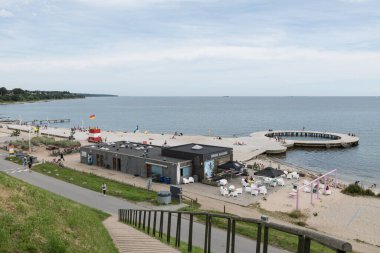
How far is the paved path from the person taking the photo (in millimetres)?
15941

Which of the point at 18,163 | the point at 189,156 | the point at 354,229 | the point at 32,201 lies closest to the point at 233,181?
the point at 189,156

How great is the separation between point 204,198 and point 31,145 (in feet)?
120

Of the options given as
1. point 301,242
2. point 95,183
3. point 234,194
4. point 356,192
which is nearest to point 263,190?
point 234,194

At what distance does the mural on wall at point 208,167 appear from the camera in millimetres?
37541

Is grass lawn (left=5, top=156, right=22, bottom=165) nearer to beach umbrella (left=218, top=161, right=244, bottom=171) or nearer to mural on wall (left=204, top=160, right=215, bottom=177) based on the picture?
mural on wall (left=204, top=160, right=215, bottom=177)

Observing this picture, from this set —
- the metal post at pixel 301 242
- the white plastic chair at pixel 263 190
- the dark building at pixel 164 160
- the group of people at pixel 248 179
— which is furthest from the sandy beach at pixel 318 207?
the metal post at pixel 301 242

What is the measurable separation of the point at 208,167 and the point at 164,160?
15.4 ft

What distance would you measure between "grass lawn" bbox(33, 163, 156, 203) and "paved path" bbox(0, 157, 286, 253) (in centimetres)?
95

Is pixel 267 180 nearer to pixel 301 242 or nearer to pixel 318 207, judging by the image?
pixel 318 207

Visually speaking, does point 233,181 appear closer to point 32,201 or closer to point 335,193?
point 335,193

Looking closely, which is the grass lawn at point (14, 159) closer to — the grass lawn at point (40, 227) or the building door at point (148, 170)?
the building door at point (148, 170)

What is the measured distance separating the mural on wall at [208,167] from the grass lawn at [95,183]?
823 centimetres

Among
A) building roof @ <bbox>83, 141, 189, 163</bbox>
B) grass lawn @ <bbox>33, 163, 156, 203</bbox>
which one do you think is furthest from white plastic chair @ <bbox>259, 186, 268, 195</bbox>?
grass lawn @ <bbox>33, 163, 156, 203</bbox>

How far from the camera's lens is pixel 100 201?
25531 millimetres
